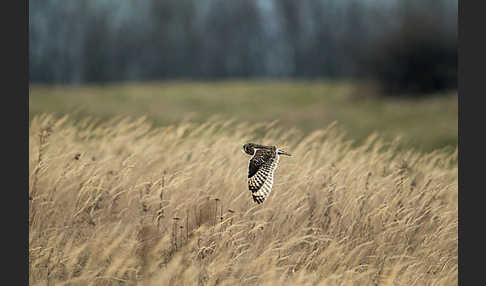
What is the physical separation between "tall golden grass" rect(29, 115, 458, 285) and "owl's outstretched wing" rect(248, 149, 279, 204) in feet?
0.52

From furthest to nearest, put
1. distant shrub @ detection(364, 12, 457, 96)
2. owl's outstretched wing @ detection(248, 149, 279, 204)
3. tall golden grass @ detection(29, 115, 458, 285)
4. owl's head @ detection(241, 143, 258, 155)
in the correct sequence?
distant shrub @ detection(364, 12, 457, 96) < owl's head @ detection(241, 143, 258, 155) < owl's outstretched wing @ detection(248, 149, 279, 204) < tall golden grass @ detection(29, 115, 458, 285)

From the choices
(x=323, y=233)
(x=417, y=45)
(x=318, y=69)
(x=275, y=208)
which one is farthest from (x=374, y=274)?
(x=417, y=45)

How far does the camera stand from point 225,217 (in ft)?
12.7

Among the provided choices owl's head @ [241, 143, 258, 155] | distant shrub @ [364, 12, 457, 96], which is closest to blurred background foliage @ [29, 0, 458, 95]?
distant shrub @ [364, 12, 457, 96]

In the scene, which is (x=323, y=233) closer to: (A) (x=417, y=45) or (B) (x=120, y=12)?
(B) (x=120, y=12)

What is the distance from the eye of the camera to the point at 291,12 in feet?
17.5

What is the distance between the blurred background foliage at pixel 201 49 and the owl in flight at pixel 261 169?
1.48 metres

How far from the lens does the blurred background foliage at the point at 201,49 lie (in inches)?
198

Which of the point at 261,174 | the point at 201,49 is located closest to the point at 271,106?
the point at 201,49

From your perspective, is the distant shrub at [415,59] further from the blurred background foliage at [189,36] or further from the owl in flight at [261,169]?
the owl in flight at [261,169]

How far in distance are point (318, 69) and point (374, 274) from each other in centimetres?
266

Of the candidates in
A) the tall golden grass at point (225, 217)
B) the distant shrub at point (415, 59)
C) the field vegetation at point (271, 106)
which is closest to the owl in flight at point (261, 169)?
the tall golden grass at point (225, 217)

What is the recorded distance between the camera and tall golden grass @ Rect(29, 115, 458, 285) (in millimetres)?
3547

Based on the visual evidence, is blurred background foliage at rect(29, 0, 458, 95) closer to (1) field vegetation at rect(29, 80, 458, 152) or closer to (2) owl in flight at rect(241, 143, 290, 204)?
(1) field vegetation at rect(29, 80, 458, 152)
